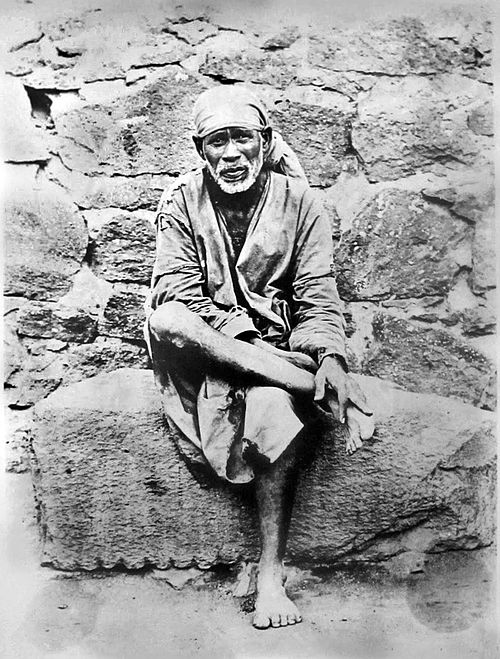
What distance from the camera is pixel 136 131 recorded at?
97.6 inches

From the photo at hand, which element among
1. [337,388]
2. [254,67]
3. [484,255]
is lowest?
[337,388]

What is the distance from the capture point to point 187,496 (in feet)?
7.79

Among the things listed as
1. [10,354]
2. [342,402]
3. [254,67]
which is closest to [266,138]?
[254,67]

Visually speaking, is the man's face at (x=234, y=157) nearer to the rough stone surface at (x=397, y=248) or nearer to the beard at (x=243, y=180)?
the beard at (x=243, y=180)

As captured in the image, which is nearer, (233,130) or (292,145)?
(233,130)

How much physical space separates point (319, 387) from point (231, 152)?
674mm

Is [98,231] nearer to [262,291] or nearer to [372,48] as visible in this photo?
[262,291]

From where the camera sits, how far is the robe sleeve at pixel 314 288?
236 cm

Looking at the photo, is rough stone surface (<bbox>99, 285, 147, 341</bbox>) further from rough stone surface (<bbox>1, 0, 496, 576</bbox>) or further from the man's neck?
the man's neck

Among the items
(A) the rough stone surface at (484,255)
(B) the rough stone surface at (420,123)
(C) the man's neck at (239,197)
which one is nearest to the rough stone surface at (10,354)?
(C) the man's neck at (239,197)

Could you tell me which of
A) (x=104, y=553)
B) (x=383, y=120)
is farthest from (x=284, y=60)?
(x=104, y=553)

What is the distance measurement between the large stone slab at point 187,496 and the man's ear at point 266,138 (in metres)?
0.78

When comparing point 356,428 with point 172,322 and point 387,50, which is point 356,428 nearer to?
point 172,322

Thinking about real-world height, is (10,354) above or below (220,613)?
above
